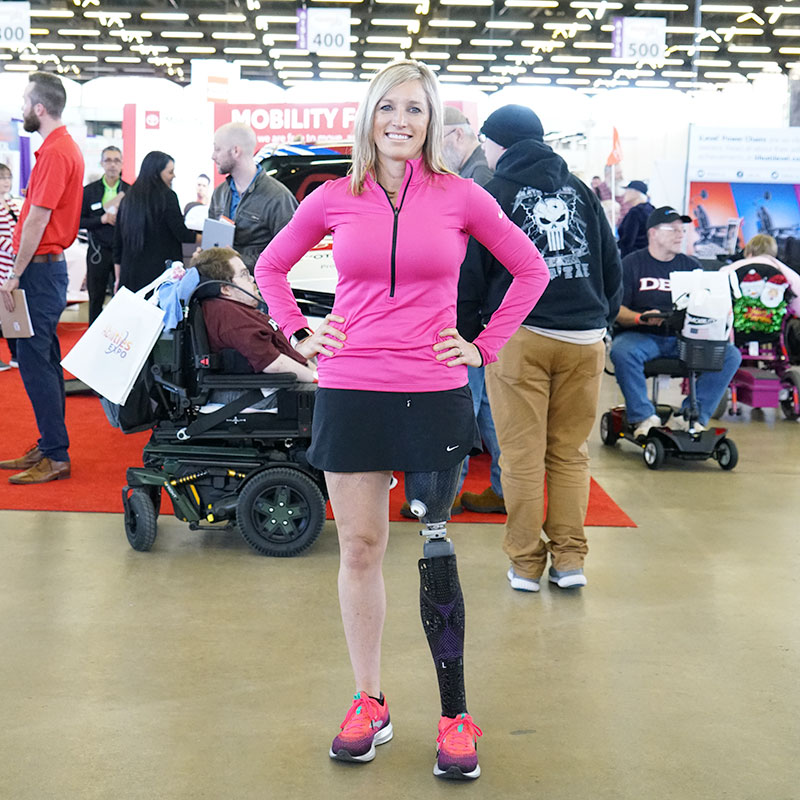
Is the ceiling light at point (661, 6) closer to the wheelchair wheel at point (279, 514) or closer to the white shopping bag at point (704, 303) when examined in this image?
the white shopping bag at point (704, 303)

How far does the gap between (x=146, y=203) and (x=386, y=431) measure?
4135 millimetres

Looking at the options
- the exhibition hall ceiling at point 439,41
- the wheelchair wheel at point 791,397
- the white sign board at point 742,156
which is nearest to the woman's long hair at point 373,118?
the wheelchair wheel at point 791,397

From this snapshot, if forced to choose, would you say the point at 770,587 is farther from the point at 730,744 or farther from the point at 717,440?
the point at 717,440

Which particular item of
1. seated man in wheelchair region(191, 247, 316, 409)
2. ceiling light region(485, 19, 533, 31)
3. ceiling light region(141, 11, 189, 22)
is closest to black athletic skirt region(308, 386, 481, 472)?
seated man in wheelchair region(191, 247, 316, 409)

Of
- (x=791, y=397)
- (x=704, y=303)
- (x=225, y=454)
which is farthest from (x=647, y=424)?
(x=225, y=454)

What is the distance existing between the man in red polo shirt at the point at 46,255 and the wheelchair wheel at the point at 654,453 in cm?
307

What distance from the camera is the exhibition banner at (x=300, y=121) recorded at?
11852mm

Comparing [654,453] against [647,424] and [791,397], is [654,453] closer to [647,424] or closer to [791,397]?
[647,424]

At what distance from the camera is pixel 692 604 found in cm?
362

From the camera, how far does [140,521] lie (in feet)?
13.3

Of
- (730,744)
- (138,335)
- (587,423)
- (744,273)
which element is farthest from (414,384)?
(744,273)

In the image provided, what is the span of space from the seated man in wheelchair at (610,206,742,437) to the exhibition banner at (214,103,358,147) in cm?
636

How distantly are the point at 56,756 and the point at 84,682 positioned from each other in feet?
1.43

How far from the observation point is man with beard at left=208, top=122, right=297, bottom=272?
16.5ft
